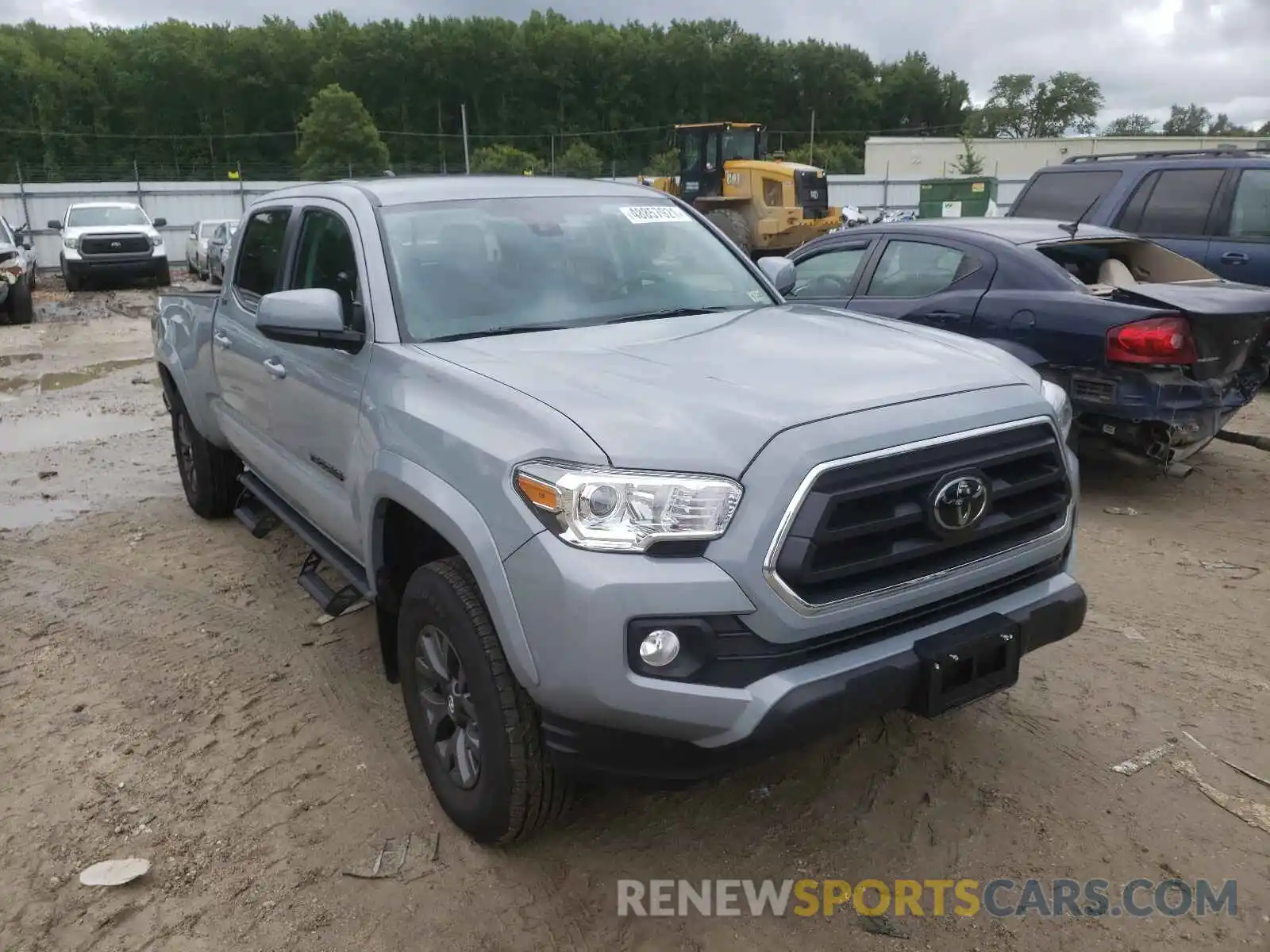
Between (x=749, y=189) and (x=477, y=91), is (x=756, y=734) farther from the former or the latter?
(x=477, y=91)

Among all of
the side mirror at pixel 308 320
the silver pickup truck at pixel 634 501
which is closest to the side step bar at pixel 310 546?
the silver pickup truck at pixel 634 501

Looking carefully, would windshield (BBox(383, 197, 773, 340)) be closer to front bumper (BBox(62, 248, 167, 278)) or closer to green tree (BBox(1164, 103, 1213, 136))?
→ front bumper (BBox(62, 248, 167, 278))

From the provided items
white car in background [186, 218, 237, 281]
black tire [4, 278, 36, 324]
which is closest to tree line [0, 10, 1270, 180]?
white car in background [186, 218, 237, 281]

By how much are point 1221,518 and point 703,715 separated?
459 cm

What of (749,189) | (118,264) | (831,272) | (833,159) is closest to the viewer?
(831,272)

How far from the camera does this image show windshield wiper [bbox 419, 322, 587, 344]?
324 centimetres

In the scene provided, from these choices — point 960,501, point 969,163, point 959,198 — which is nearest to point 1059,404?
point 960,501

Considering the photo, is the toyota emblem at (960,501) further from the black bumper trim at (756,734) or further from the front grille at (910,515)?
the black bumper trim at (756,734)

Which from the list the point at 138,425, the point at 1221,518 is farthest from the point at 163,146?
the point at 1221,518

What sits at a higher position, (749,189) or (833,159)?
(833,159)

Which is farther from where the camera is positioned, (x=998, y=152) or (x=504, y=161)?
(x=998, y=152)

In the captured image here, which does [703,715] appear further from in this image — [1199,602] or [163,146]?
[163,146]

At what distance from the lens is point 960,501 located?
8.28 ft

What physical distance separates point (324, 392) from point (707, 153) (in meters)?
19.1
